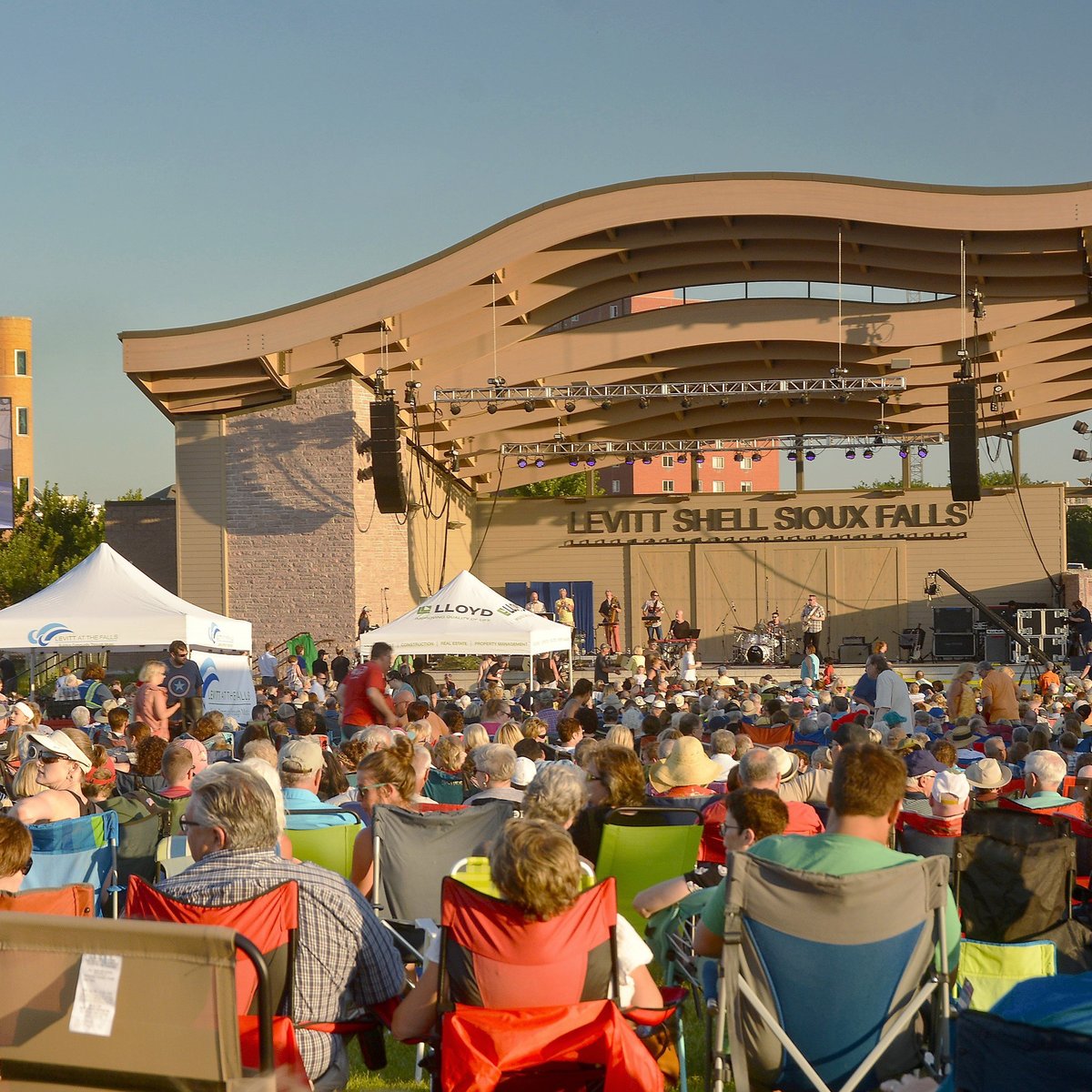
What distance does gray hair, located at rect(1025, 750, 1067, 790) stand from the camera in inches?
247

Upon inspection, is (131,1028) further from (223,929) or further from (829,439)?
(829,439)

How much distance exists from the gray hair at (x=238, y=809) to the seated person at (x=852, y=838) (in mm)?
1159

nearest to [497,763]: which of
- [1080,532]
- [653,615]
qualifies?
[653,615]

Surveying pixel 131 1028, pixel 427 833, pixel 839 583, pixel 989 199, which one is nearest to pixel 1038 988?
pixel 131 1028

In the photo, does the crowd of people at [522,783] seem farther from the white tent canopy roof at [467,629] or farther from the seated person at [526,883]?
the white tent canopy roof at [467,629]

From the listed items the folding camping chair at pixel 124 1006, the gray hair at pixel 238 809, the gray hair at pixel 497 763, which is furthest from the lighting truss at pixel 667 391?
the folding camping chair at pixel 124 1006

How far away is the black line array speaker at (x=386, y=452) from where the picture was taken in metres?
21.2

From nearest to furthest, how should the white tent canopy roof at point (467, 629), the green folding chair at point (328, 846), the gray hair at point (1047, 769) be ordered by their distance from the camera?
the green folding chair at point (328, 846) → the gray hair at point (1047, 769) → the white tent canopy roof at point (467, 629)

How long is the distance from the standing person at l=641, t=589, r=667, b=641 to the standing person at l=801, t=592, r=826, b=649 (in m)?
3.05

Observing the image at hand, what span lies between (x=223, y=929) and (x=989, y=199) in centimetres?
2187

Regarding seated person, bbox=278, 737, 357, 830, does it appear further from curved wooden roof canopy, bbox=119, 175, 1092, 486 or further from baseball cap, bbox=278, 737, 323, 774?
curved wooden roof canopy, bbox=119, 175, 1092, 486

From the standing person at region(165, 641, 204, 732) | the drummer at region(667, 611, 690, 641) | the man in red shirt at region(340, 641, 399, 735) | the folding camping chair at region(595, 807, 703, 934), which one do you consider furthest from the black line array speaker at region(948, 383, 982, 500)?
the folding camping chair at region(595, 807, 703, 934)

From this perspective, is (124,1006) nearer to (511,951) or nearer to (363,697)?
(511,951)

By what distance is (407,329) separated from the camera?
76.9 ft
